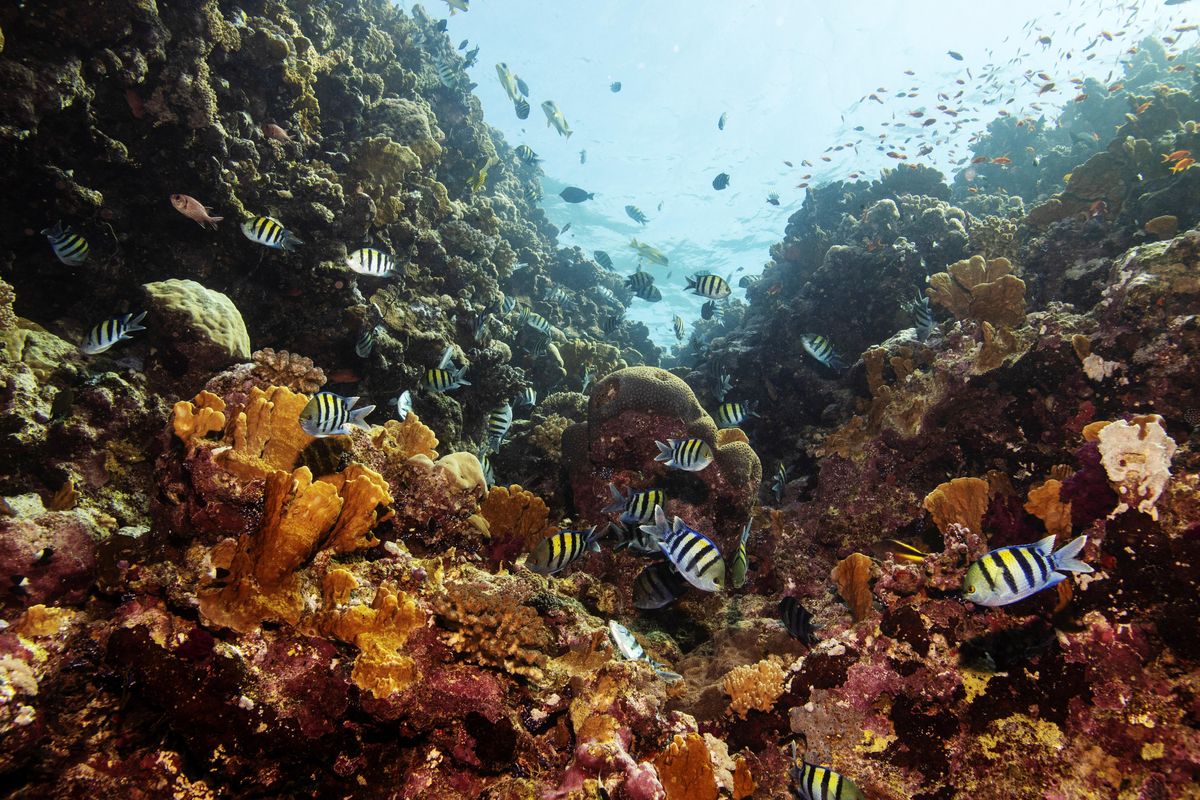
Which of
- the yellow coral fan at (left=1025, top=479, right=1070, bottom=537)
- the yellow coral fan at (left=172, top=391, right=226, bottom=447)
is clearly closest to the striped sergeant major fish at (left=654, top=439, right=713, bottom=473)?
the yellow coral fan at (left=1025, top=479, right=1070, bottom=537)

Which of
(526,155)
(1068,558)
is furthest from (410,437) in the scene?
(526,155)

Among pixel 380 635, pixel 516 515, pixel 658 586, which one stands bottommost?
pixel 380 635

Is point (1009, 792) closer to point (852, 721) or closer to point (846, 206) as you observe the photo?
point (852, 721)

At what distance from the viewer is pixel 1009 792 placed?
2.65m

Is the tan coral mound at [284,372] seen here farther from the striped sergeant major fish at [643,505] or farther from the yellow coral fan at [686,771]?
the yellow coral fan at [686,771]

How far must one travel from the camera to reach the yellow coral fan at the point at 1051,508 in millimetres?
3416

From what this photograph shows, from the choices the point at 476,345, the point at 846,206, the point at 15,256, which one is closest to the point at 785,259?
the point at 846,206

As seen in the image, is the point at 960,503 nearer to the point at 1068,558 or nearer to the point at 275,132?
the point at 1068,558

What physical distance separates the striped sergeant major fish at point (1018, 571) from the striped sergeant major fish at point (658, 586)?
2139 millimetres

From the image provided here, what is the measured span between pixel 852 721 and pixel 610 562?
2897 millimetres

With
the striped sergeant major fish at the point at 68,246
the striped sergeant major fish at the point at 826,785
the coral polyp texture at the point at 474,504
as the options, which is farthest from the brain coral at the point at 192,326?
the striped sergeant major fish at the point at 826,785

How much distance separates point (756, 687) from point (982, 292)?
6.54 metres

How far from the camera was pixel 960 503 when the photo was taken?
4223mm

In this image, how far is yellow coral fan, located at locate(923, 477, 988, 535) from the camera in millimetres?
4168
